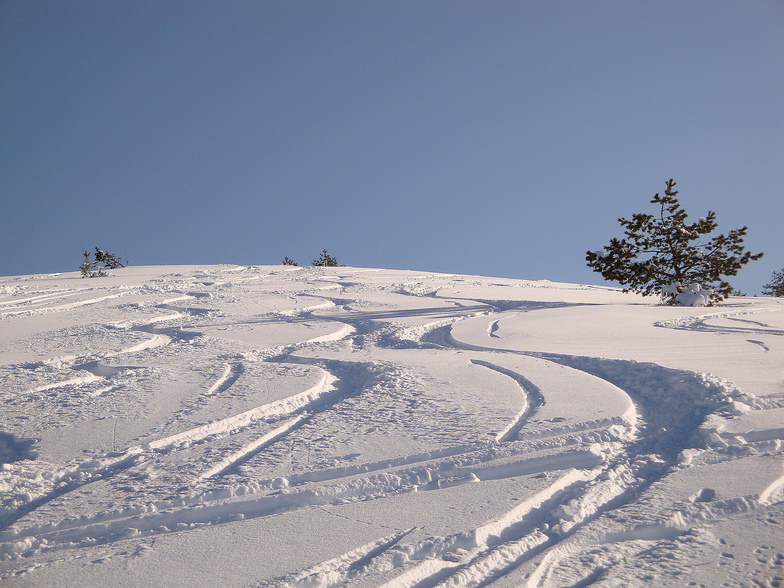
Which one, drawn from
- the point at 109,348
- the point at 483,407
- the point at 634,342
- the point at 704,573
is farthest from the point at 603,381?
the point at 109,348

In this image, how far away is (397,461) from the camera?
3.76 meters

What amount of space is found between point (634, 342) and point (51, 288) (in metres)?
14.9

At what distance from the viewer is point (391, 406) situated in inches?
197

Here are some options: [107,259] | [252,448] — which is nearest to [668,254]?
[252,448]

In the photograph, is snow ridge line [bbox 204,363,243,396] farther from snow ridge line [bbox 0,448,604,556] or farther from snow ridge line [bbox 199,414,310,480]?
snow ridge line [bbox 0,448,604,556]

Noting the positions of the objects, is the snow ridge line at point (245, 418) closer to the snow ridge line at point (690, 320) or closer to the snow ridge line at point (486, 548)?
the snow ridge line at point (486, 548)

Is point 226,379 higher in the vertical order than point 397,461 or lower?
higher

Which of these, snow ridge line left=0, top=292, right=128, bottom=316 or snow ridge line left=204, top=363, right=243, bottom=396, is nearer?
snow ridge line left=204, top=363, right=243, bottom=396

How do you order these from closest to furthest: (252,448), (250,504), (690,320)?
(250,504) < (252,448) < (690,320)

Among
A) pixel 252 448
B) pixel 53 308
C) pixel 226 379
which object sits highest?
pixel 53 308

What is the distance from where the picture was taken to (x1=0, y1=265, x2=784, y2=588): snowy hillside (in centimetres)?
265

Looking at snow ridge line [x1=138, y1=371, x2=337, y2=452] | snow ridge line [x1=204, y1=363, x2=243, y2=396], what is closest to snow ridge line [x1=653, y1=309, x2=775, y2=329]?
snow ridge line [x1=138, y1=371, x2=337, y2=452]

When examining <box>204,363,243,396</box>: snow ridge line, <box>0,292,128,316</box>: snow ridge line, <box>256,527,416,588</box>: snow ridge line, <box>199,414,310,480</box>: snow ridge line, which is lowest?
<box>256,527,416,588</box>: snow ridge line

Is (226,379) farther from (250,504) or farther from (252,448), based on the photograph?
(250,504)
